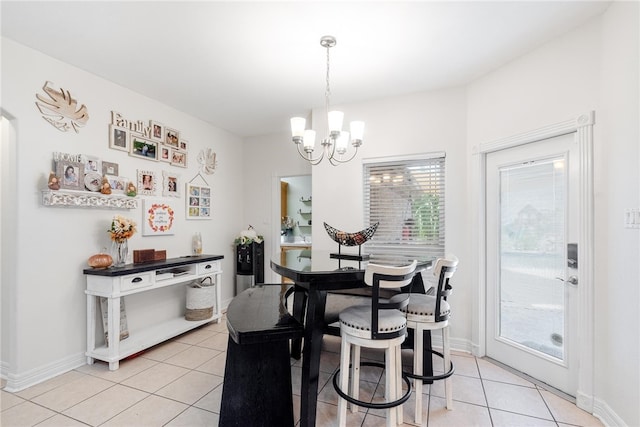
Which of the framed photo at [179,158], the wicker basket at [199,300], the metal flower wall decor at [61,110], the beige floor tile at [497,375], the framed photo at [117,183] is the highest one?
the metal flower wall decor at [61,110]

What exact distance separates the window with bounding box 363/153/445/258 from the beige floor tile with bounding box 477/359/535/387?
43.3 inches

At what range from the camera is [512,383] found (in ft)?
8.04

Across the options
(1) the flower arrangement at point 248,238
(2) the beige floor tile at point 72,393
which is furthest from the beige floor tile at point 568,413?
(1) the flower arrangement at point 248,238

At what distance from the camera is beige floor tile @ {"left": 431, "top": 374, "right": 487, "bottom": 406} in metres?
2.22

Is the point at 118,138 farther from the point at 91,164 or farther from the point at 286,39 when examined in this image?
the point at 286,39

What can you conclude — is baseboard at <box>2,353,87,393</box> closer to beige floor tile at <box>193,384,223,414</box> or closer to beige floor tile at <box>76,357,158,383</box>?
beige floor tile at <box>76,357,158,383</box>

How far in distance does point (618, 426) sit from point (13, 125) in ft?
15.7

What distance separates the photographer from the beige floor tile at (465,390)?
222 centimetres

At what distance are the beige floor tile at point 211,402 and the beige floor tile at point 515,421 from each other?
189 cm

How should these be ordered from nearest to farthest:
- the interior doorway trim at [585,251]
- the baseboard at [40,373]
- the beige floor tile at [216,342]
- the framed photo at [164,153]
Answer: the interior doorway trim at [585,251]
the baseboard at [40,373]
the beige floor tile at [216,342]
the framed photo at [164,153]

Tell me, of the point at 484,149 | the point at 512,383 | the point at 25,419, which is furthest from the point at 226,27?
the point at 512,383

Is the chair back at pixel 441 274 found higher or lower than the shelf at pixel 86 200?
lower

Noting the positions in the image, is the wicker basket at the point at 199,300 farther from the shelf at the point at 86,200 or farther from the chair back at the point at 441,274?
the chair back at the point at 441,274

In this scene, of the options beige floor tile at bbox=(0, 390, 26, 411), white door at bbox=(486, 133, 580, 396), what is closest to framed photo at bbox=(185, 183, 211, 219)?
beige floor tile at bbox=(0, 390, 26, 411)
